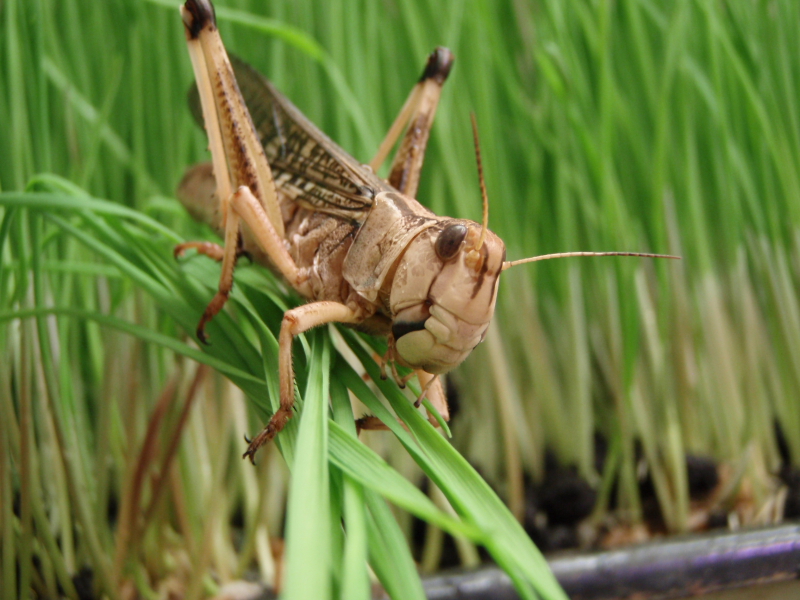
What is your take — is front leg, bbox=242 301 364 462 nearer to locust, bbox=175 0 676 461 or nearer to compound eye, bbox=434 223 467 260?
locust, bbox=175 0 676 461

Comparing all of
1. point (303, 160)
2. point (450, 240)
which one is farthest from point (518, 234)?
point (450, 240)

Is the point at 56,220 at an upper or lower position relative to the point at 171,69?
lower

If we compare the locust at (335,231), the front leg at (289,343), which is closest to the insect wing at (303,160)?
the locust at (335,231)

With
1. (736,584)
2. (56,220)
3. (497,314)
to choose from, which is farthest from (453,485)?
(497,314)

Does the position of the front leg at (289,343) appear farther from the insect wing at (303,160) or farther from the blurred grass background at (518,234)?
the blurred grass background at (518,234)

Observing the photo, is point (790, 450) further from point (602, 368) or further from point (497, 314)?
point (497, 314)
